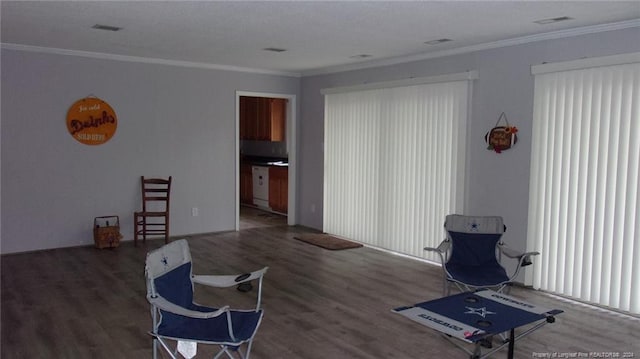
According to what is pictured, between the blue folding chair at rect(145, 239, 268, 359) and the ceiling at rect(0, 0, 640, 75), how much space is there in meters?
1.97

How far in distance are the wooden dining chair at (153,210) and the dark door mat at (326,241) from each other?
1849mm

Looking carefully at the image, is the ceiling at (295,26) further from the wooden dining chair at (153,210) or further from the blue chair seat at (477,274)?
the blue chair seat at (477,274)

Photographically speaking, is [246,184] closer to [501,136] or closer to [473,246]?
[501,136]

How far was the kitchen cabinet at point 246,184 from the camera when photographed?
34.0ft

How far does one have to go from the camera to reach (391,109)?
21.5 feet

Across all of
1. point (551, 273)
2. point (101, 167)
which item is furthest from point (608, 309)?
point (101, 167)

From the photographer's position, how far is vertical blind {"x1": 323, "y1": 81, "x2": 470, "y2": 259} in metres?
5.84

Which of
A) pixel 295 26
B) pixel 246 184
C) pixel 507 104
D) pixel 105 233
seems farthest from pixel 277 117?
pixel 507 104

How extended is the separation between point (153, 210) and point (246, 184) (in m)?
3.43

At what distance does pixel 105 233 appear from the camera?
6.52m

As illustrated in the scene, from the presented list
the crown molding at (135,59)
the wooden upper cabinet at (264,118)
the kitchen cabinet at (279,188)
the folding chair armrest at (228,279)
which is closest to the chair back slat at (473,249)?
the folding chair armrest at (228,279)

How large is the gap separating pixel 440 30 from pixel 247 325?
10.7 feet

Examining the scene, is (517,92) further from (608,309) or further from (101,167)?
(101,167)

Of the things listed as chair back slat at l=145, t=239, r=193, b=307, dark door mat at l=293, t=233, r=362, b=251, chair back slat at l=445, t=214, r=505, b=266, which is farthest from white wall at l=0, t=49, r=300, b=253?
chair back slat at l=445, t=214, r=505, b=266
